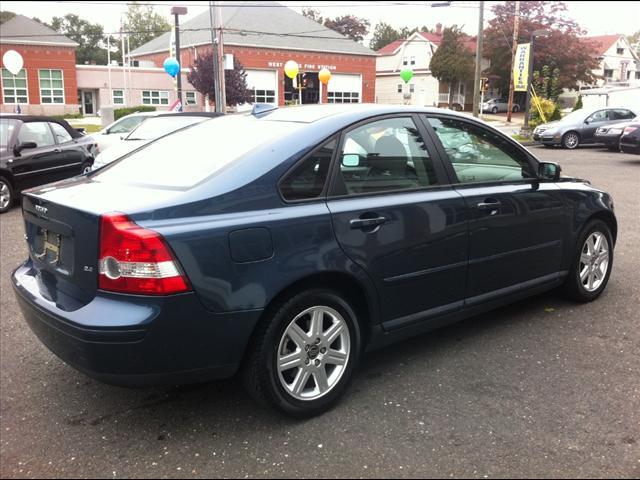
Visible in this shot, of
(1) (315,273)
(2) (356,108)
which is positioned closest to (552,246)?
(2) (356,108)

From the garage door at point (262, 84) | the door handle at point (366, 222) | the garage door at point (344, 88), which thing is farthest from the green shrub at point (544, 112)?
the door handle at point (366, 222)

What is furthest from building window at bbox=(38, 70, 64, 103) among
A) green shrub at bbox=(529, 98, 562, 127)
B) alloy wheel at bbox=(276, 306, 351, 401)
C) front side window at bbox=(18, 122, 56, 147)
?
alloy wheel at bbox=(276, 306, 351, 401)

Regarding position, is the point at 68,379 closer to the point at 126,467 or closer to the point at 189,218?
the point at 126,467

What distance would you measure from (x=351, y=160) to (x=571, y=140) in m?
20.4

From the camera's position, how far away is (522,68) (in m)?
27.3

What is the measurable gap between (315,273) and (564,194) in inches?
95.8

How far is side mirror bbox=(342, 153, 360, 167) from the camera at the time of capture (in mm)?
3338

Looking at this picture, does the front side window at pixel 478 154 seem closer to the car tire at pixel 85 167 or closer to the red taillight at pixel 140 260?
the red taillight at pixel 140 260

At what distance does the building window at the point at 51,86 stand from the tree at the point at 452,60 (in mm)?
31597

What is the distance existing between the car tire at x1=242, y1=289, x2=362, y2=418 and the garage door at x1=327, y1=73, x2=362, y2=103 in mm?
51339

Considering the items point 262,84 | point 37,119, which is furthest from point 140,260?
point 262,84

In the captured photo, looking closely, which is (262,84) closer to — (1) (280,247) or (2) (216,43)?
(2) (216,43)

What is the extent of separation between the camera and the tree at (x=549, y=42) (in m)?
49.0

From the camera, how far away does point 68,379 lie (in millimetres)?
3717
